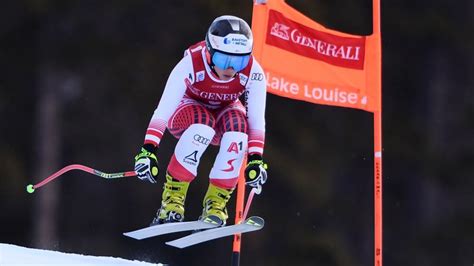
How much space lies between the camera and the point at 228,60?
8.54 meters

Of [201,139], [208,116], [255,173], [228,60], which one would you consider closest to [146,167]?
[201,139]

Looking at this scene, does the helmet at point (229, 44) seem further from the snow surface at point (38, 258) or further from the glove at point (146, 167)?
the snow surface at point (38, 258)

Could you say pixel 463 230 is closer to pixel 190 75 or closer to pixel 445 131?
pixel 445 131

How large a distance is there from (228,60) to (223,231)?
3.56 ft

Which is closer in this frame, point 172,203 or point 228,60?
point 228,60

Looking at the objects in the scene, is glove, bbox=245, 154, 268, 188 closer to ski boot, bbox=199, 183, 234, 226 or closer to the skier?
the skier

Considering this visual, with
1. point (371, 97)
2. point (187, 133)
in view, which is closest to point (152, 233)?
point (187, 133)

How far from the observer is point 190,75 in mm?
8656

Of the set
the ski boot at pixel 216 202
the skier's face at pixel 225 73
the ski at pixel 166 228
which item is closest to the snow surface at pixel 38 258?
the ski at pixel 166 228

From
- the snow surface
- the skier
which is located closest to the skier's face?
the skier

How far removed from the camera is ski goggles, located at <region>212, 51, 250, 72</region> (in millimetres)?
8531

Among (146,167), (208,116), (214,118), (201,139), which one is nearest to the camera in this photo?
(146,167)

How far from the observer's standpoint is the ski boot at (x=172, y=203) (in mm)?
8742

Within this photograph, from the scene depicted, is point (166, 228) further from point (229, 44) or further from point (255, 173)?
point (229, 44)
